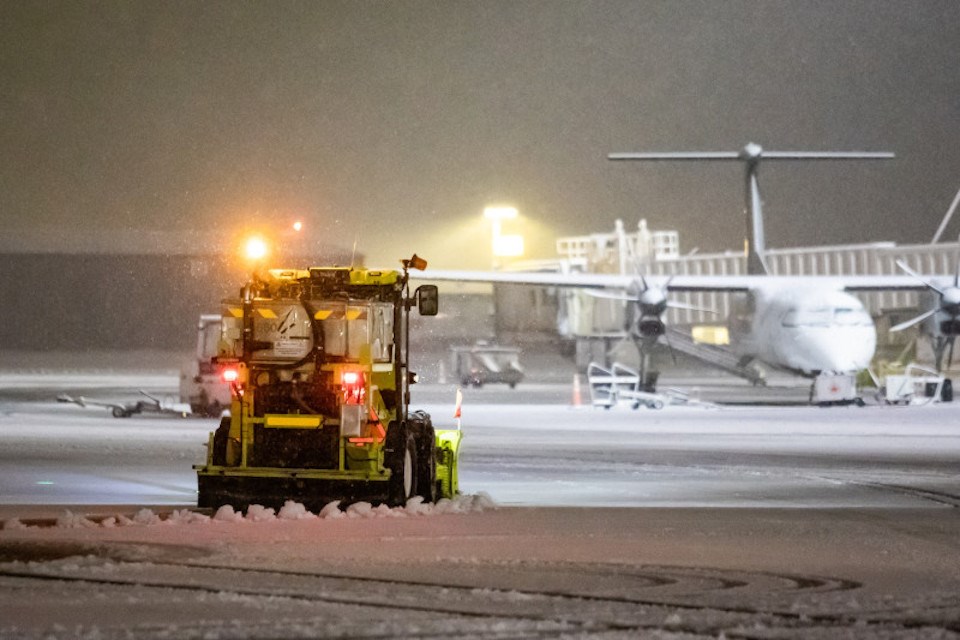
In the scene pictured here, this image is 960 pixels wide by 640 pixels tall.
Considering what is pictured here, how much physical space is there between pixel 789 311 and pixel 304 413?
2879 cm

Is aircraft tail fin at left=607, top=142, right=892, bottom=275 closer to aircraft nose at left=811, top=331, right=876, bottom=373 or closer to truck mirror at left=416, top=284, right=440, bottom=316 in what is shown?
aircraft nose at left=811, top=331, right=876, bottom=373

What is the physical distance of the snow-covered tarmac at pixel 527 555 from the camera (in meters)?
7.68

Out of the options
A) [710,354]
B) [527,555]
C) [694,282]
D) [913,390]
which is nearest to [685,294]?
[710,354]

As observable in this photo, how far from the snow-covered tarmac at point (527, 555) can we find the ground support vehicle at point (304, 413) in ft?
1.45

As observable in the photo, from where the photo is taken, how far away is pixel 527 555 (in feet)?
33.7

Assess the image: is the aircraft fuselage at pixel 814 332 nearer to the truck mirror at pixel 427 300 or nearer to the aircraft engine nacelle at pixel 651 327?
the aircraft engine nacelle at pixel 651 327

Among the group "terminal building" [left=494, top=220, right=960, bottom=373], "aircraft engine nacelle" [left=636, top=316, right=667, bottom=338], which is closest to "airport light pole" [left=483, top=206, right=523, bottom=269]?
"terminal building" [left=494, top=220, right=960, bottom=373]

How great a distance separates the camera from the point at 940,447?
73.5ft

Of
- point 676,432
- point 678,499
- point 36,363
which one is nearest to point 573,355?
point 36,363

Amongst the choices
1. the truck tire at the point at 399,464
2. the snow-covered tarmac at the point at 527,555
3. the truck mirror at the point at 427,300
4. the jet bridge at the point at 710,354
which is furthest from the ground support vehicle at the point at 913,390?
the truck tire at the point at 399,464

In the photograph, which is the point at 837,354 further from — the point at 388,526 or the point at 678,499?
the point at 388,526

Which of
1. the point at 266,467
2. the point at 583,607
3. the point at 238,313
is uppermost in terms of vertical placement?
the point at 238,313

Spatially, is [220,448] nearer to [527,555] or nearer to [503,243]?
[527,555]

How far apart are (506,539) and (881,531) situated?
319 cm
